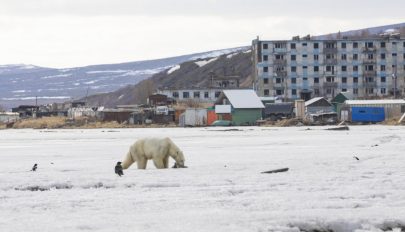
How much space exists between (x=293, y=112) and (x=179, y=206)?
329 ft

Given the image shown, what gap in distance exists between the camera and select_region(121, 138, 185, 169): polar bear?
27484 millimetres

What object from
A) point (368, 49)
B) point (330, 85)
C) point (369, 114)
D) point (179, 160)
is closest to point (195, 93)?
point (330, 85)

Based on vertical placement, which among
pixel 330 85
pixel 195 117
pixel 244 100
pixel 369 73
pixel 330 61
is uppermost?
pixel 330 61

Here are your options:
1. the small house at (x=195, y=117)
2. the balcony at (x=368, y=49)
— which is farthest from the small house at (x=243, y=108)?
the balcony at (x=368, y=49)

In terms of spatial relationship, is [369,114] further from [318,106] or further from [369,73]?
[369,73]

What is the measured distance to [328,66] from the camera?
162000 mm

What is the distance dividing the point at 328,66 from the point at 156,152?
138 metres

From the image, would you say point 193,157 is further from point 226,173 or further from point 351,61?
point 351,61

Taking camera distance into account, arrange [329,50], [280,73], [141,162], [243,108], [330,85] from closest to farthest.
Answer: [141,162]
[243,108]
[280,73]
[329,50]
[330,85]

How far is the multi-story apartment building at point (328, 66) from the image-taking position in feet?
528

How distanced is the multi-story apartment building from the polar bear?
5257 inches

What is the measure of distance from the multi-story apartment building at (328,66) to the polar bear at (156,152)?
5257 inches

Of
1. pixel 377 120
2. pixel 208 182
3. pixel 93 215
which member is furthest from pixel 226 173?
pixel 377 120

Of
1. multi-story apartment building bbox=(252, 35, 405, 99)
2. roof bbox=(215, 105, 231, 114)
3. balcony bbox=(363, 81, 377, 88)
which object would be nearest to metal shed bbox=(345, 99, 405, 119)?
roof bbox=(215, 105, 231, 114)
